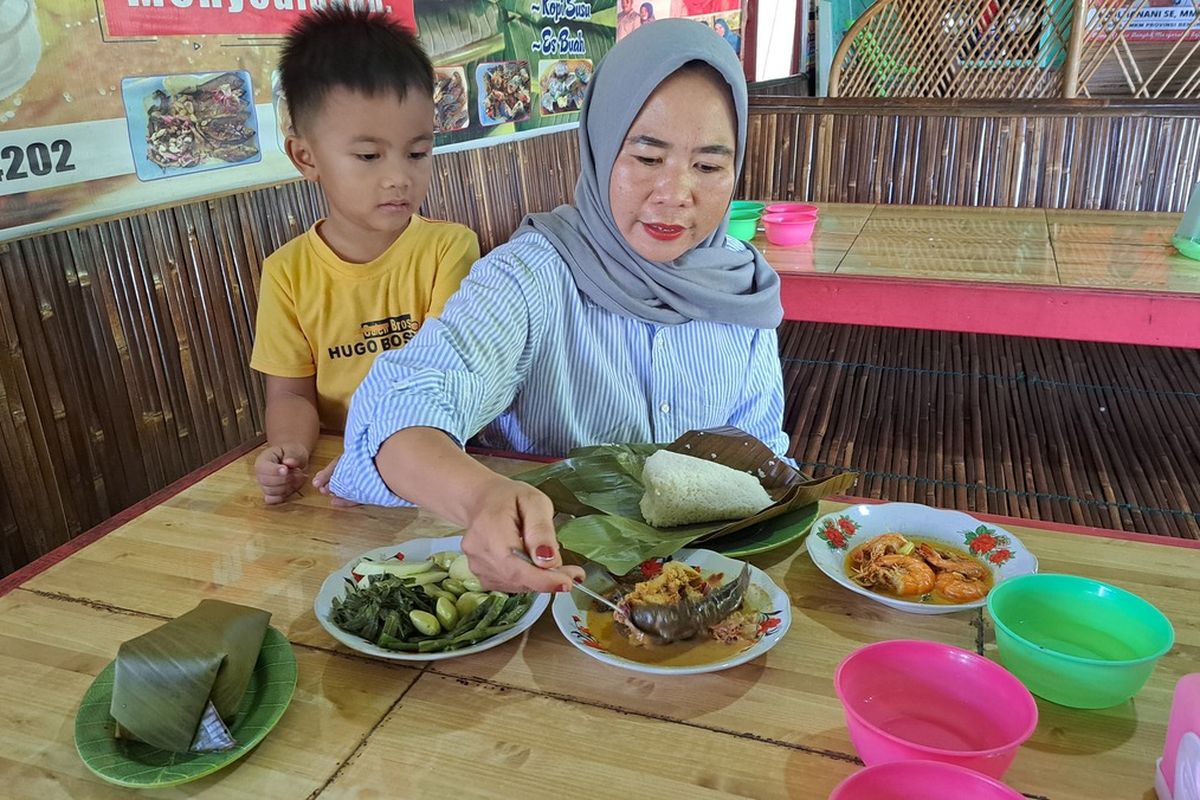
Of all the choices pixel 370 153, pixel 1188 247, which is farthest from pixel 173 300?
pixel 1188 247

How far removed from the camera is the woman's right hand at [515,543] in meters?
0.84

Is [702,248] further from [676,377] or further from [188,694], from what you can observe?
[188,694]

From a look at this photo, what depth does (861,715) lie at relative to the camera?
748 mm

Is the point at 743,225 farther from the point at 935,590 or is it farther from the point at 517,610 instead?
the point at 517,610

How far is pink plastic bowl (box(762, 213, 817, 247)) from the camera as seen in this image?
3.03m

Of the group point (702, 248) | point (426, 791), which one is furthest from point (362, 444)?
point (702, 248)

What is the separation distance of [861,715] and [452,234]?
4.63 ft

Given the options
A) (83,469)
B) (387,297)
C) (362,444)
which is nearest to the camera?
(362,444)

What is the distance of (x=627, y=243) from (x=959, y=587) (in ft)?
2.40

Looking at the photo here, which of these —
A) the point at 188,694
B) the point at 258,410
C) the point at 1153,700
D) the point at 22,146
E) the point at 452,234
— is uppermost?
the point at 22,146

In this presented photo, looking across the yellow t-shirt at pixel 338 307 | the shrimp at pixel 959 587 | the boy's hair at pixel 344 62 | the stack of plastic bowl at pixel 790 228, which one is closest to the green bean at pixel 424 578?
the shrimp at pixel 959 587

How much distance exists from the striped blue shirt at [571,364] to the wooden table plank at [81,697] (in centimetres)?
33

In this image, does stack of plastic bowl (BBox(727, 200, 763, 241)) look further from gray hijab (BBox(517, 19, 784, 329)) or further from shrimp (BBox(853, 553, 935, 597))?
shrimp (BBox(853, 553, 935, 597))

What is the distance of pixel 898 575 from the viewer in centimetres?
102
